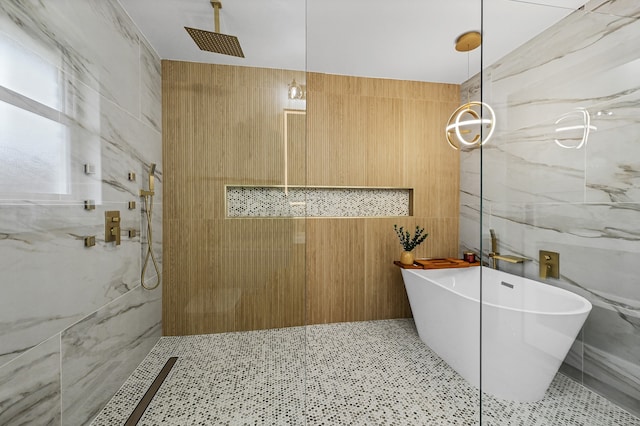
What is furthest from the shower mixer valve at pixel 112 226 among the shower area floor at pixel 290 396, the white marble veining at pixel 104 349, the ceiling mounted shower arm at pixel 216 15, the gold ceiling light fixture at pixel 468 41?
the gold ceiling light fixture at pixel 468 41

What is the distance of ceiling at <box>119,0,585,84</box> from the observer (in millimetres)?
1215

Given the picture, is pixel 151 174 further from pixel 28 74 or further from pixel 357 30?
pixel 357 30

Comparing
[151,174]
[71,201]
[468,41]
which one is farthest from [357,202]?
[71,201]

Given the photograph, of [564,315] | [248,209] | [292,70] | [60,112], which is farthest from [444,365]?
[60,112]

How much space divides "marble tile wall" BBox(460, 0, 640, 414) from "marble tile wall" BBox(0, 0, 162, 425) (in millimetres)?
1636

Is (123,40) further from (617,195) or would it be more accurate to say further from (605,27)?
(617,195)

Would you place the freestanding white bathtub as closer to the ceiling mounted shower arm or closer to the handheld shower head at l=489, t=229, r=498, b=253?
the handheld shower head at l=489, t=229, r=498, b=253

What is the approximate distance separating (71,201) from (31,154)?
27 cm

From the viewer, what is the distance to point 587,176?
1.05 m

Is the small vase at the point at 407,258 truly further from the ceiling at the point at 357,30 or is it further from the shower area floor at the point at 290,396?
the ceiling at the point at 357,30

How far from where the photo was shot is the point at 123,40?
1592mm

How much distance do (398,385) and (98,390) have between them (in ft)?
6.00

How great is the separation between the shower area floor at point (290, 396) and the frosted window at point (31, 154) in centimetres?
94

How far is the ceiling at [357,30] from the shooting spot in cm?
121
